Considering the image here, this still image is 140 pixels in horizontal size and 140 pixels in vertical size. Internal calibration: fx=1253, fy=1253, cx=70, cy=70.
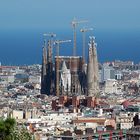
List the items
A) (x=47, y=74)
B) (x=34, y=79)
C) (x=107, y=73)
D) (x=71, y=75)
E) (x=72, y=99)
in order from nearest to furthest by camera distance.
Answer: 1. (x=72, y=99)
2. (x=71, y=75)
3. (x=47, y=74)
4. (x=34, y=79)
5. (x=107, y=73)

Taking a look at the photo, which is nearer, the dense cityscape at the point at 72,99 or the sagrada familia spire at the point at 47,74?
the dense cityscape at the point at 72,99

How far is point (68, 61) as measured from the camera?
65.7m

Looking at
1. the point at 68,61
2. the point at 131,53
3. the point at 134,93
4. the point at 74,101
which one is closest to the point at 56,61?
the point at 68,61

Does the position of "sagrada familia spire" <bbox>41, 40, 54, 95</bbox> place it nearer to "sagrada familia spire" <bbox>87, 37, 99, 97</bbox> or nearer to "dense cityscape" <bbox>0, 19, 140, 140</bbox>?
"dense cityscape" <bbox>0, 19, 140, 140</bbox>

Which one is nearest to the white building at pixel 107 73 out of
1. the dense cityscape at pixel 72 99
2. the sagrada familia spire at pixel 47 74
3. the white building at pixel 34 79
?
the dense cityscape at pixel 72 99

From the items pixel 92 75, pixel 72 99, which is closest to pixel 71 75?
pixel 92 75

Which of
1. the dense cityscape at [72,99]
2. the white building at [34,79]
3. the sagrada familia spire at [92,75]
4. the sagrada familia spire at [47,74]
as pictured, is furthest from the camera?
the white building at [34,79]

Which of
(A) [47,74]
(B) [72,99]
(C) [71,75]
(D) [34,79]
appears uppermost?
(D) [34,79]

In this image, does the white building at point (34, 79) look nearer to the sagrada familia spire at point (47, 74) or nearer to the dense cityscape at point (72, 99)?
the dense cityscape at point (72, 99)

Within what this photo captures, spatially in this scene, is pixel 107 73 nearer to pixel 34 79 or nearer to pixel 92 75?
pixel 34 79

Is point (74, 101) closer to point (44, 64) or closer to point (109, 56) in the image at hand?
point (44, 64)

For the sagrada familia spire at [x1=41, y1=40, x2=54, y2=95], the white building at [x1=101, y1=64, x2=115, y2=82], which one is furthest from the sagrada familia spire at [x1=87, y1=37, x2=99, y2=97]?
the white building at [x1=101, y1=64, x2=115, y2=82]

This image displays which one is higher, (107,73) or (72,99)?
(107,73)

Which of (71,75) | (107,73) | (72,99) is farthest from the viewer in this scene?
(107,73)
